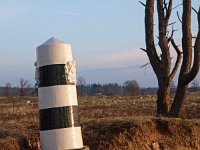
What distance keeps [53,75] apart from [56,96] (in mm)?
217

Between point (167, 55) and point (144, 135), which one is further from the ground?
point (167, 55)

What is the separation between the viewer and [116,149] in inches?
260

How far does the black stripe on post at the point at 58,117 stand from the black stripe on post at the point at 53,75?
0.26 meters

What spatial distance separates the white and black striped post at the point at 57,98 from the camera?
192 inches

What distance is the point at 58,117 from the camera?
4879 millimetres

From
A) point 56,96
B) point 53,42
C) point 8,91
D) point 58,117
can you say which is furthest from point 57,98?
point 8,91

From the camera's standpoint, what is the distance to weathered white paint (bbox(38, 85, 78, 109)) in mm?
4871

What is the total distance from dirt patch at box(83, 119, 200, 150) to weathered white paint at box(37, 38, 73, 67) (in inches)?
78.8

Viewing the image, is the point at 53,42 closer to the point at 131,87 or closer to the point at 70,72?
the point at 70,72

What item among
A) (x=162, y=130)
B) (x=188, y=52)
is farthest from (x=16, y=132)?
(x=188, y=52)

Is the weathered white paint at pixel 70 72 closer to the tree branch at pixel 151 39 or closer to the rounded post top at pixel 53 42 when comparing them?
the rounded post top at pixel 53 42

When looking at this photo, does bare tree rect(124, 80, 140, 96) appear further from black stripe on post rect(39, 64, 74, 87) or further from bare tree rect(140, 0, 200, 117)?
black stripe on post rect(39, 64, 74, 87)

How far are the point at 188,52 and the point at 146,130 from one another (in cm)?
455

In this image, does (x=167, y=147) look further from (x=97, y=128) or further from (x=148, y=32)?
(x=148, y=32)
